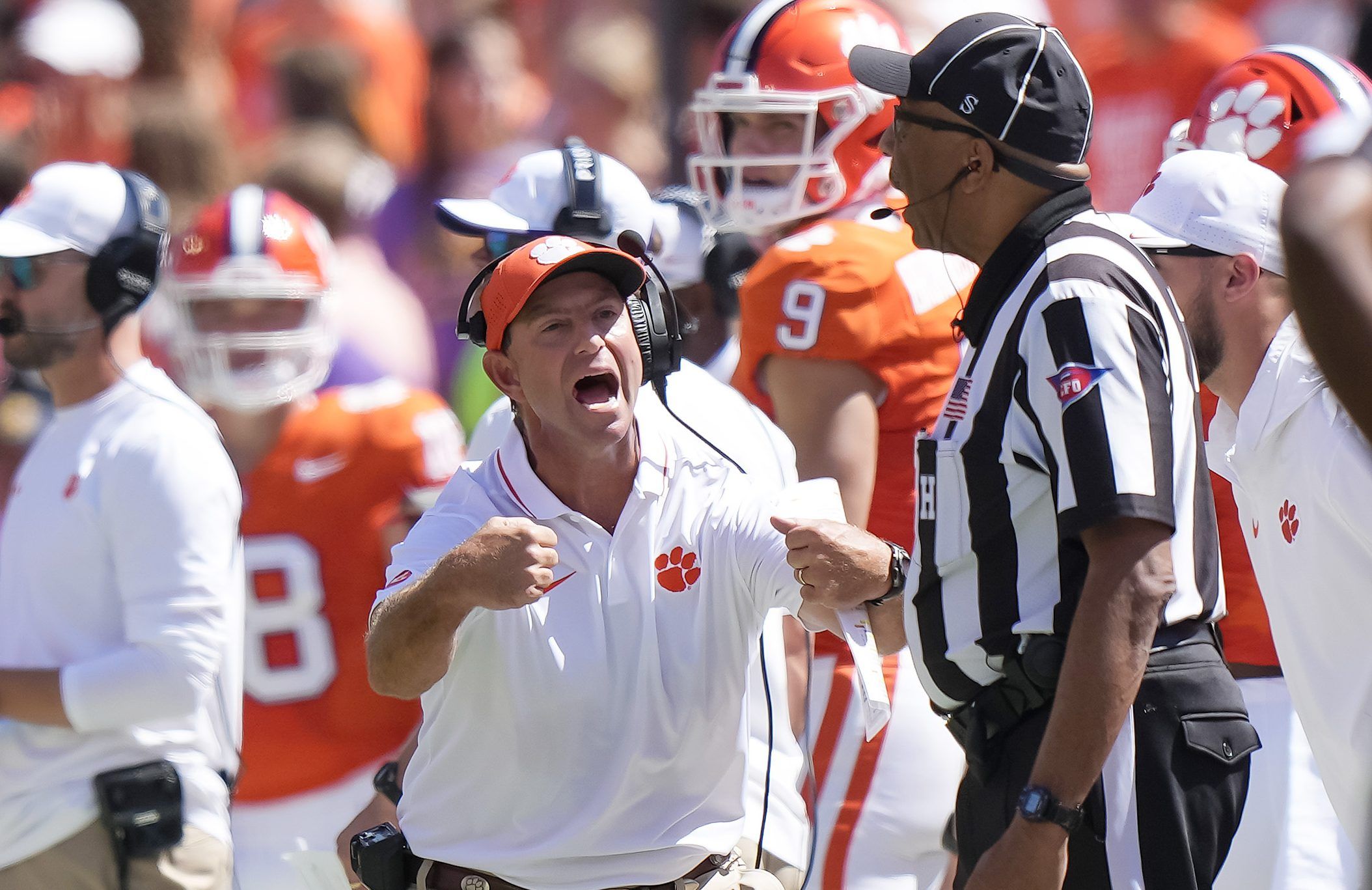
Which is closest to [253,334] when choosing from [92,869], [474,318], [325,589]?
[325,589]

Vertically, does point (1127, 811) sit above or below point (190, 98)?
below

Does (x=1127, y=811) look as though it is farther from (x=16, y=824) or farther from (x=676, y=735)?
(x=16, y=824)

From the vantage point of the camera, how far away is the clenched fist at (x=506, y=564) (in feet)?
8.23

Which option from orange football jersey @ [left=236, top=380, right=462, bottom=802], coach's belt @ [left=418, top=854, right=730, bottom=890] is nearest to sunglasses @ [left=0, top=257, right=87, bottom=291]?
orange football jersey @ [left=236, top=380, right=462, bottom=802]

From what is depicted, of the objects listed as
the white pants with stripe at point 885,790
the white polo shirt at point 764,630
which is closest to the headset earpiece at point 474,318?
the white polo shirt at point 764,630

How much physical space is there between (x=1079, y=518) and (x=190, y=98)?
5796 millimetres

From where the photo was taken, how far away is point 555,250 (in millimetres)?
2844

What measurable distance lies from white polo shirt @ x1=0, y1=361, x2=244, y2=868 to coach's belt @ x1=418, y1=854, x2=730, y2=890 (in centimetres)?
128

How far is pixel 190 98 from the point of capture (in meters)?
7.52

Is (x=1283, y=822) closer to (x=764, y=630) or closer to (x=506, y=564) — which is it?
(x=764, y=630)

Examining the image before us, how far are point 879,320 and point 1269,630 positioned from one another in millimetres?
1176

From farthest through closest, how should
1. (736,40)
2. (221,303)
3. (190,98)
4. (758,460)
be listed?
1. (190,98)
2. (221,303)
3. (736,40)
4. (758,460)

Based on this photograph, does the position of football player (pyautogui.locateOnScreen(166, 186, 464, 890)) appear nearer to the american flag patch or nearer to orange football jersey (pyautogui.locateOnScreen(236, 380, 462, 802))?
orange football jersey (pyautogui.locateOnScreen(236, 380, 462, 802))

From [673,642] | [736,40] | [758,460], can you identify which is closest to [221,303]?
[736,40]
